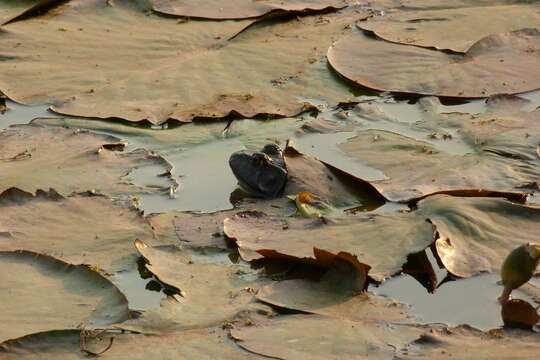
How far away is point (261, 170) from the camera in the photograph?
3.14 m

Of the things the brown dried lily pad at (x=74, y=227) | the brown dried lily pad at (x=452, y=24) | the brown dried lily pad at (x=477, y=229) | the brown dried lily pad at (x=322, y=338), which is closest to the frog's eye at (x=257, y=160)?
the brown dried lily pad at (x=74, y=227)

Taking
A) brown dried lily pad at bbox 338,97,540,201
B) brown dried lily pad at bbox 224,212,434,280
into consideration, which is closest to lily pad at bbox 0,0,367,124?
brown dried lily pad at bbox 338,97,540,201

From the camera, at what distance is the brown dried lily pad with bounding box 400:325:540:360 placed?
7.39ft

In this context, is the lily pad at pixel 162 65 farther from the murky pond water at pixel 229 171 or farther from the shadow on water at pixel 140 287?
the shadow on water at pixel 140 287

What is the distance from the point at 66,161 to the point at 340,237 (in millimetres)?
987

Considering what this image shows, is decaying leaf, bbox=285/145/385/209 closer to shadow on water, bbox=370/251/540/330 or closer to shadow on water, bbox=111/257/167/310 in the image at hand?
shadow on water, bbox=370/251/540/330

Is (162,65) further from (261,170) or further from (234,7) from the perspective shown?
(261,170)

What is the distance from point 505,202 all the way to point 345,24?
1665 millimetres

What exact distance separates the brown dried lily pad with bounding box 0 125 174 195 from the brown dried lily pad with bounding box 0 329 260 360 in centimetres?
82

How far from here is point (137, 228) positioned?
2.94m

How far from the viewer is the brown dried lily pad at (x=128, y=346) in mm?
2338

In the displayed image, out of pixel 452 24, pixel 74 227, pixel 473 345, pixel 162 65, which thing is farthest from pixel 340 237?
pixel 452 24

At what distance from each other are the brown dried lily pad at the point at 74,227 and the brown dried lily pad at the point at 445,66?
122 cm

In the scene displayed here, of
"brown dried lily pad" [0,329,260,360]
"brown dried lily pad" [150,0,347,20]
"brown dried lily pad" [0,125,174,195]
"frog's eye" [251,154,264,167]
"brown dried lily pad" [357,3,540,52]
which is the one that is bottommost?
"brown dried lily pad" [0,125,174,195]
